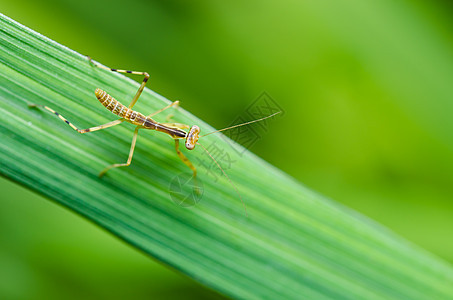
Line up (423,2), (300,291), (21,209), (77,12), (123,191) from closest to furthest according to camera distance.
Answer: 1. (300,291)
2. (123,191)
3. (21,209)
4. (77,12)
5. (423,2)

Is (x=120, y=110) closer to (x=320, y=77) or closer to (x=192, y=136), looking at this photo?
(x=192, y=136)

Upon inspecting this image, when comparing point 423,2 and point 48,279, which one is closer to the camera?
point 48,279

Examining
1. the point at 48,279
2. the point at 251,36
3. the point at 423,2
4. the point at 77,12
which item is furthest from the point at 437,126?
the point at 48,279

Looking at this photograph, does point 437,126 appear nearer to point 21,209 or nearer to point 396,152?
point 396,152

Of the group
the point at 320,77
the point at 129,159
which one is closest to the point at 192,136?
the point at 129,159

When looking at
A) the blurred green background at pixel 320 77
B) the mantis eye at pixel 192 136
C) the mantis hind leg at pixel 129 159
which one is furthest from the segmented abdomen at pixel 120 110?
the blurred green background at pixel 320 77

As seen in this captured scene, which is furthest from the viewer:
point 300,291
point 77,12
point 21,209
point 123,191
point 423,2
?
point 423,2
